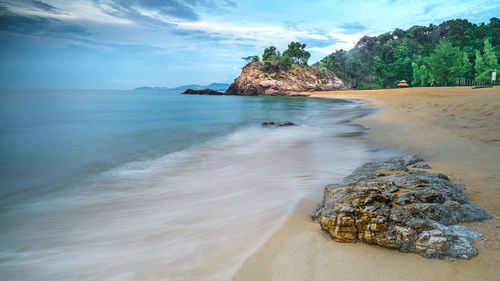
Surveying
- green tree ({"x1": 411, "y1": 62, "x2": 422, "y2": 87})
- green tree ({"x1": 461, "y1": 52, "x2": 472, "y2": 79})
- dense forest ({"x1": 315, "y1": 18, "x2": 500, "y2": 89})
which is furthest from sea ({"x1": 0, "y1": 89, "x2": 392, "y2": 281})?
green tree ({"x1": 411, "y1": 62, "x2": 422, "y2": 87})

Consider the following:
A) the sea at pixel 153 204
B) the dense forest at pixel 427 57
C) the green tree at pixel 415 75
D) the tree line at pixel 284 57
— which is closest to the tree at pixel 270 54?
the tree line at pixel 284 57

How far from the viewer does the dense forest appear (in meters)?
41.2

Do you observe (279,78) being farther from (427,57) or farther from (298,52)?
(427,57)

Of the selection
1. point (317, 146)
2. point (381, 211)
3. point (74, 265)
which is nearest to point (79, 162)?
point (74, 265)

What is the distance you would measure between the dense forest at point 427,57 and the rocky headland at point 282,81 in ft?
25.6

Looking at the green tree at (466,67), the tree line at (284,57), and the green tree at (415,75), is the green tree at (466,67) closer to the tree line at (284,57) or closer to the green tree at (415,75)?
the green tree at (415,75)

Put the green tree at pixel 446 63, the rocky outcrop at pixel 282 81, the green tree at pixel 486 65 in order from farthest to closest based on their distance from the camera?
1. the rocky outcrop at pixel 282 81
2. the green tree at pixel 446 63
3. the green tree at pixel 486 65

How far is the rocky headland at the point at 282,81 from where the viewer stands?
222ft

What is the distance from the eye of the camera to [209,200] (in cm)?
430

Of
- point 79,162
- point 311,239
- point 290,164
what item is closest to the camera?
Result: point 311,239

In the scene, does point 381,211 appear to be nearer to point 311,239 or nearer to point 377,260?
point 377,260

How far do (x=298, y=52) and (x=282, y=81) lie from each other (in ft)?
55.8

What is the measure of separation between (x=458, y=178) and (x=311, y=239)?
9.47ft

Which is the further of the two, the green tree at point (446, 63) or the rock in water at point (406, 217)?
the green tree at point (446, 63)
